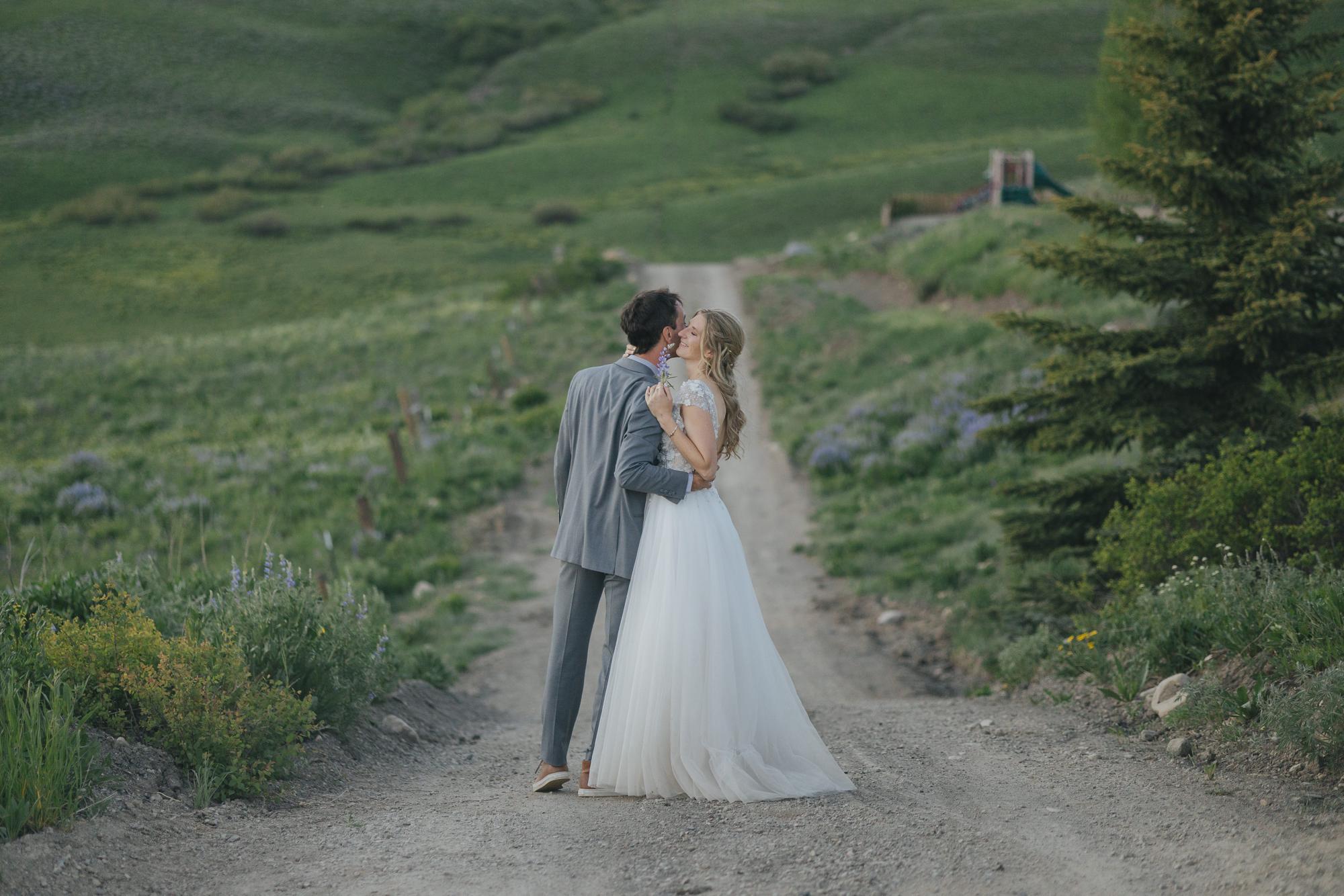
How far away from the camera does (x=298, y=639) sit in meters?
6.23

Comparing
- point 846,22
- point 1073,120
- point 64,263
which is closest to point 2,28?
point 64,263

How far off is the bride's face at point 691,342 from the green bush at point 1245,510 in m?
3.99

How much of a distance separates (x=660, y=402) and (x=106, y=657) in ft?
9.73

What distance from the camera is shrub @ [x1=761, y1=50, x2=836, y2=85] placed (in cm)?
8581

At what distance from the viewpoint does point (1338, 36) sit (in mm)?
7969

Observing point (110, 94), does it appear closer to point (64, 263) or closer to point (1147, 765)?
point (64, 263)

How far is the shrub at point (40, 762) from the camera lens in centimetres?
409

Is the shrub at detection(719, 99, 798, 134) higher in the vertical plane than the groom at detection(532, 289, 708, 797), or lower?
higher

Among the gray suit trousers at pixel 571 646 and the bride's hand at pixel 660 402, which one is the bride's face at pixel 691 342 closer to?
the bride's hand at pixel 660 402

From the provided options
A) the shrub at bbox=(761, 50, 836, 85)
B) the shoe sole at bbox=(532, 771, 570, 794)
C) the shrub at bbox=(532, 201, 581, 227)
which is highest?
the shrub at bbox=(761, 50, 836, 85)

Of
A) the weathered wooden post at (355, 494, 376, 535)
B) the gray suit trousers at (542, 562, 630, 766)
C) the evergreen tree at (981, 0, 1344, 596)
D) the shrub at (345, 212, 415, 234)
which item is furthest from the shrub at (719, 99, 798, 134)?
the gray suit trousers at (542, 562, 630, 766)

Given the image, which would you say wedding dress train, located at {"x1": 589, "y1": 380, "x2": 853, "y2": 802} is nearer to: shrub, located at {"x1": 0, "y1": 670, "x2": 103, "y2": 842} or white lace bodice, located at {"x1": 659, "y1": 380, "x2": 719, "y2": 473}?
white lace bodice, located at {"x1": 659, "y1": 380, "x2": 719, "y2": 473}

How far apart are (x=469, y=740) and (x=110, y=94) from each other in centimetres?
5191

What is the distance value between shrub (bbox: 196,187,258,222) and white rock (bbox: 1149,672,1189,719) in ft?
185
